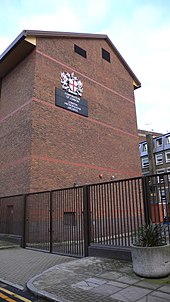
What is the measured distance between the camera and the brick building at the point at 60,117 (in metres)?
15.0

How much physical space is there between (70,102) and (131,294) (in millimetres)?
13762

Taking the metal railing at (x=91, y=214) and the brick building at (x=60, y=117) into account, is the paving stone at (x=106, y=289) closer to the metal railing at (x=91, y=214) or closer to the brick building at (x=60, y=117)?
the metal railing at (x=91, y=214)

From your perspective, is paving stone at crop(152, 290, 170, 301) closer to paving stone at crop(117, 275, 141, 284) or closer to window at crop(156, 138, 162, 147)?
paving stone at crop(117, 275, 141, 284)

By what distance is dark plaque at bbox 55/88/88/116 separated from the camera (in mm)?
16570

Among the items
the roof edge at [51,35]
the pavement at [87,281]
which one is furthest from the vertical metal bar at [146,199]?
the roof edge at [51,35]

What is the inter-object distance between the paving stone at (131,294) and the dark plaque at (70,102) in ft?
41.9

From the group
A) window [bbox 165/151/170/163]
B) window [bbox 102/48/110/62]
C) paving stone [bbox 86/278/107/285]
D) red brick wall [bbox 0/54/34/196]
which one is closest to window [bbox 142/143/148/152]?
window [bbox 165/151/170/163]

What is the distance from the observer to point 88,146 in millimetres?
17562

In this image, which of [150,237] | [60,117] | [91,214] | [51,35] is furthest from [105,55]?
[150,237]

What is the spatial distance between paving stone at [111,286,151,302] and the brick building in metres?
9.46

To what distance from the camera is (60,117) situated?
1627cm

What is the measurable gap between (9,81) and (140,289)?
16.8 meters

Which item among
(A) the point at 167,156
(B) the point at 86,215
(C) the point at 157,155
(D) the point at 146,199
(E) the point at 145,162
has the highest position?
(C) the point at 157,155

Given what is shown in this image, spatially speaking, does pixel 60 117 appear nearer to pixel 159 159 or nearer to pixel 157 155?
pixel 159 159
